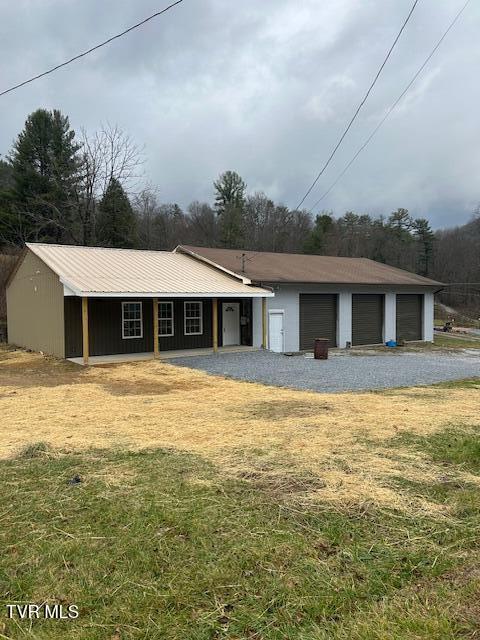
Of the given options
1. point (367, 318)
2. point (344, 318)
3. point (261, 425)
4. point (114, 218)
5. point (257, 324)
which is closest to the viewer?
point (261, 425)

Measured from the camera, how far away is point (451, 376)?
13133 mm

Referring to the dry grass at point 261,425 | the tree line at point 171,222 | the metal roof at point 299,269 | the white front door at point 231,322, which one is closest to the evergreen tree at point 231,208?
the tree line at point 171,222

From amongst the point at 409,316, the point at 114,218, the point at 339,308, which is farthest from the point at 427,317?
the point at 114,218

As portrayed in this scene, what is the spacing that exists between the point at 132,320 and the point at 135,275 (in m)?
1.71

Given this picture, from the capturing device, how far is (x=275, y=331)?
67.4 feet

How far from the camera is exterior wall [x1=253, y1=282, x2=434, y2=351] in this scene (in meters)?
20.4

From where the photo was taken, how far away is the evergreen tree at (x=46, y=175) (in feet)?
116

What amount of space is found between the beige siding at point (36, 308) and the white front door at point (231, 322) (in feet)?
21.7

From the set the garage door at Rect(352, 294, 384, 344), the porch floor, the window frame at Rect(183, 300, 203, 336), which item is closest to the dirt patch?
the porch floor

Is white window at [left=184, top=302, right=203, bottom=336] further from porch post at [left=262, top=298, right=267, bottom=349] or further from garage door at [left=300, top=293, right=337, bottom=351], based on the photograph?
garage door at [left=300, top=293, right=337, bottom=351]

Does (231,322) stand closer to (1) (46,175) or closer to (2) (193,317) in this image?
(2) (193,317)

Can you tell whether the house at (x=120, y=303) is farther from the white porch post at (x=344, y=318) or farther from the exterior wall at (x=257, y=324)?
the white porch post at (x=344, y=318)

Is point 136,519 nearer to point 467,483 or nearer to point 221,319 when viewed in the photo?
point 467,483

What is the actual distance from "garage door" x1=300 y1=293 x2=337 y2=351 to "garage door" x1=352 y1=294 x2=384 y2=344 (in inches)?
51.7
